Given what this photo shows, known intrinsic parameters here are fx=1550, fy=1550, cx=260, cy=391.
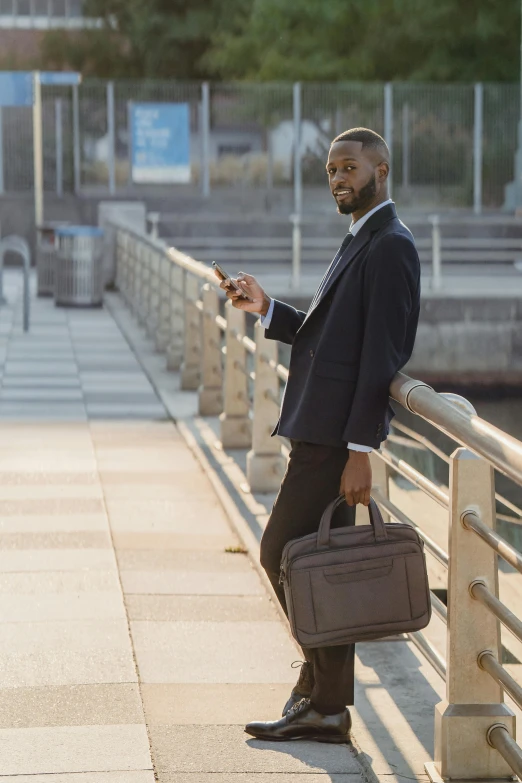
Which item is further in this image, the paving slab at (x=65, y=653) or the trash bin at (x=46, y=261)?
the trash bin at (x=46, y=261)

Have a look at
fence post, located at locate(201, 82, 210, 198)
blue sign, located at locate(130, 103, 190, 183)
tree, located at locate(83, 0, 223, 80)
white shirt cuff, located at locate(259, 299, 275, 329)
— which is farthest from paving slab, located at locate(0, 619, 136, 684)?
tree, located at locate(83, 0, 223, 80)

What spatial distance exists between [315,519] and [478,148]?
29.3 meters

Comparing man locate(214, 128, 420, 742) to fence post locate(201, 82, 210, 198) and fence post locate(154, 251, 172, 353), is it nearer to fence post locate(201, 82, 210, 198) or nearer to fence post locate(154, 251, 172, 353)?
fence post locate(154, 251, 172, 353)

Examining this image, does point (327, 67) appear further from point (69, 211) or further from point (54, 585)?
point (54, 585)

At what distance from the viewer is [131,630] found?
5.38 meters

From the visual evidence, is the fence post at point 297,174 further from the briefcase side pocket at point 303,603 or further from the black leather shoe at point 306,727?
the briefcase side pocket at point 303,603

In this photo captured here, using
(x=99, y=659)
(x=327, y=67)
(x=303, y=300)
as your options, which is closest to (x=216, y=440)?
(x=99, y=659)

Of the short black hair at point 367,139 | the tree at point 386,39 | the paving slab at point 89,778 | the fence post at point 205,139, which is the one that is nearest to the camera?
the paving slab at point 89,778

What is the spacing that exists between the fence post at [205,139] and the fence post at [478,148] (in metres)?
5.62

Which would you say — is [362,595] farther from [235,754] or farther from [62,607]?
[62,607]

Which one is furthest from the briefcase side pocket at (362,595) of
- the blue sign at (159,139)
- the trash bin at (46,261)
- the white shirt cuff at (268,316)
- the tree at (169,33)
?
the tree at (169,33)

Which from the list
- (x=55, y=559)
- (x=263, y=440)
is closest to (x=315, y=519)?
(x=55, y=559)

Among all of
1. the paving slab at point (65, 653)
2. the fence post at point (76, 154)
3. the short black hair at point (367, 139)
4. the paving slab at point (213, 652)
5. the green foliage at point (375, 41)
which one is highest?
the green foliage at point (375, 41)

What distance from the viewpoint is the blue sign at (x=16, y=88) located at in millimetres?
24391
